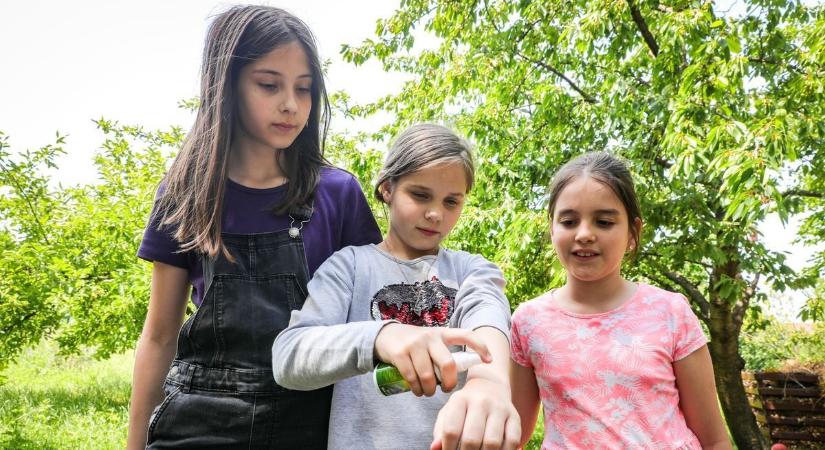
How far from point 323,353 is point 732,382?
7.15 m

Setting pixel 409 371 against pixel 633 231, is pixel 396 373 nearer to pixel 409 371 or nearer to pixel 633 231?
pixel 409 371

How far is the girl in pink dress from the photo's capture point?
5.40 feet

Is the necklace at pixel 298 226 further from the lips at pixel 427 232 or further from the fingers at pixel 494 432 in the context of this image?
the fingers at pixel 494 432

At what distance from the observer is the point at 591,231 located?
5.65ft

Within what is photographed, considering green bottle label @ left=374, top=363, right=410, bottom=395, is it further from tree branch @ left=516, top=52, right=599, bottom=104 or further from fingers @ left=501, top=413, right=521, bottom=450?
tree branch @ left=516, top=52, right=599, bottom=104

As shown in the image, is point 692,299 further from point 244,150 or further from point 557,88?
point 244,150

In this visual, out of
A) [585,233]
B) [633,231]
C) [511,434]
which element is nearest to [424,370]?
[511,434]

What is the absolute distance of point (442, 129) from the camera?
1.45m

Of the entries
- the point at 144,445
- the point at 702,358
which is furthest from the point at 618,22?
the point at 144,445

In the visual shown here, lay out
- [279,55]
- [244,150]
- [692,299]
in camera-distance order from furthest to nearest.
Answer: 1. [692,299]
2. [244,150]
3. [279,55]

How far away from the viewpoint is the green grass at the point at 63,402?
5.75 metres

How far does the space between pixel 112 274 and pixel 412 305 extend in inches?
205

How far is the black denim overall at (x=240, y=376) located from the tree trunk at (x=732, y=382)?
656 cm

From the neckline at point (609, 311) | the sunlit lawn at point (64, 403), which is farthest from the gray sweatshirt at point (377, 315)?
the sunlit lawn at point (64, 403)
